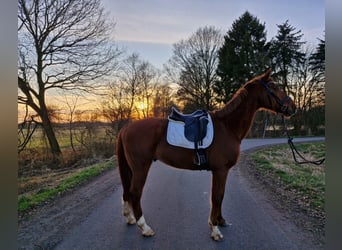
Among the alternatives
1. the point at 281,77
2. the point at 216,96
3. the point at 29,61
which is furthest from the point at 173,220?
the point at 29,61

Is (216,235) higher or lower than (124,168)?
lower

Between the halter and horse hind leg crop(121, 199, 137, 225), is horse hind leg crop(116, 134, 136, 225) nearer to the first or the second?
horse hind leg crop(121, 199, 137, 225)

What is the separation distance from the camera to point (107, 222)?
3.17 metres

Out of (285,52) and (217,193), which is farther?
(285,52)

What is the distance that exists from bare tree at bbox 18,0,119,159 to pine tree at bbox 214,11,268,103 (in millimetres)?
2533

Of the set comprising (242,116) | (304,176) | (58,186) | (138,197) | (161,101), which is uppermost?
(161,101)

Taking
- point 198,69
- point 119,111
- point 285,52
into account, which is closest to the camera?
point 285,52

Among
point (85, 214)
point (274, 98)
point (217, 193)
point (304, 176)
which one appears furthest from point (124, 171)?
point (304, 176)

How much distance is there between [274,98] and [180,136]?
44.9 inches

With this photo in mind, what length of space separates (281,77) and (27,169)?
533cm

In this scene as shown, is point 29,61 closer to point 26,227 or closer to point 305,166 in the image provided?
point 26,227

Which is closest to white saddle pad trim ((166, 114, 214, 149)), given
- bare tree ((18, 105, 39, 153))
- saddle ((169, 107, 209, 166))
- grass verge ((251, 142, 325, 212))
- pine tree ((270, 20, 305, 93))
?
saddle ((169, 107, 209, 166))

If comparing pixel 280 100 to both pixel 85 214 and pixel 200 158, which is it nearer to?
pixel 200 158

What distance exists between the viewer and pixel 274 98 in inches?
116
